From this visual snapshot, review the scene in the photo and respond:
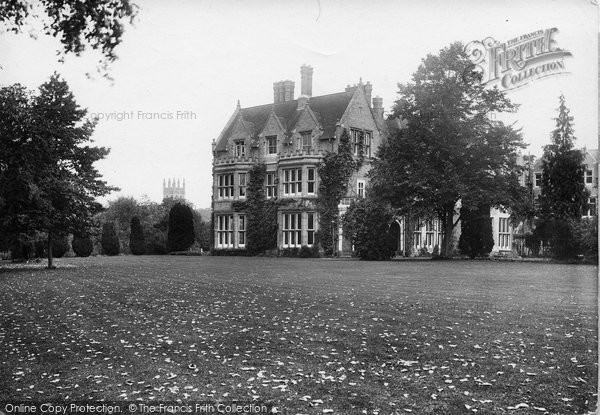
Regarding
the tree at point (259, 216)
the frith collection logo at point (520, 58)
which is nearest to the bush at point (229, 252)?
the tree at point (259, 216)

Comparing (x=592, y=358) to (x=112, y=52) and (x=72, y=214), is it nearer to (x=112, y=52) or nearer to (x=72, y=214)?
(x=112, y=52)

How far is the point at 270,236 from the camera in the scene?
2920 cm

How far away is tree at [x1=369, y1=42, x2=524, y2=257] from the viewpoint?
14.8 metres

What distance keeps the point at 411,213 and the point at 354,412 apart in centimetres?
1475

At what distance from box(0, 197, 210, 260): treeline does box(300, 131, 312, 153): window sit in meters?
12.6

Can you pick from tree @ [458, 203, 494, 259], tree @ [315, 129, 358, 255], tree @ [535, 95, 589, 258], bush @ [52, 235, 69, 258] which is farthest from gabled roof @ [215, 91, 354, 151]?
tree @ [535, 95, 589, 258]

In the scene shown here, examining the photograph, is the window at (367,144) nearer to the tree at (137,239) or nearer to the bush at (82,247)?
the bush at (82,247)

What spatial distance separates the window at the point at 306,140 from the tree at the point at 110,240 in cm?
1546

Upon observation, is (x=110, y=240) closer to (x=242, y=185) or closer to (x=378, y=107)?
(x=242, y=185)

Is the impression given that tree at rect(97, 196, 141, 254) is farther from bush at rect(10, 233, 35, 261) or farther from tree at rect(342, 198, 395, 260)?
tree at rect(342, 198, 395, 260)

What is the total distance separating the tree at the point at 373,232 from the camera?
23188 millimetres

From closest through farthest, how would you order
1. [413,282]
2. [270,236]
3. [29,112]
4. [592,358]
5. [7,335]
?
[592,358] → [7,335] → [29,112] → [413,282] → [270,236]

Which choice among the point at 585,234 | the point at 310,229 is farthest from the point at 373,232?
the point at 585,234

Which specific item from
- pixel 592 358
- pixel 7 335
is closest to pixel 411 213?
pixel 592 358
